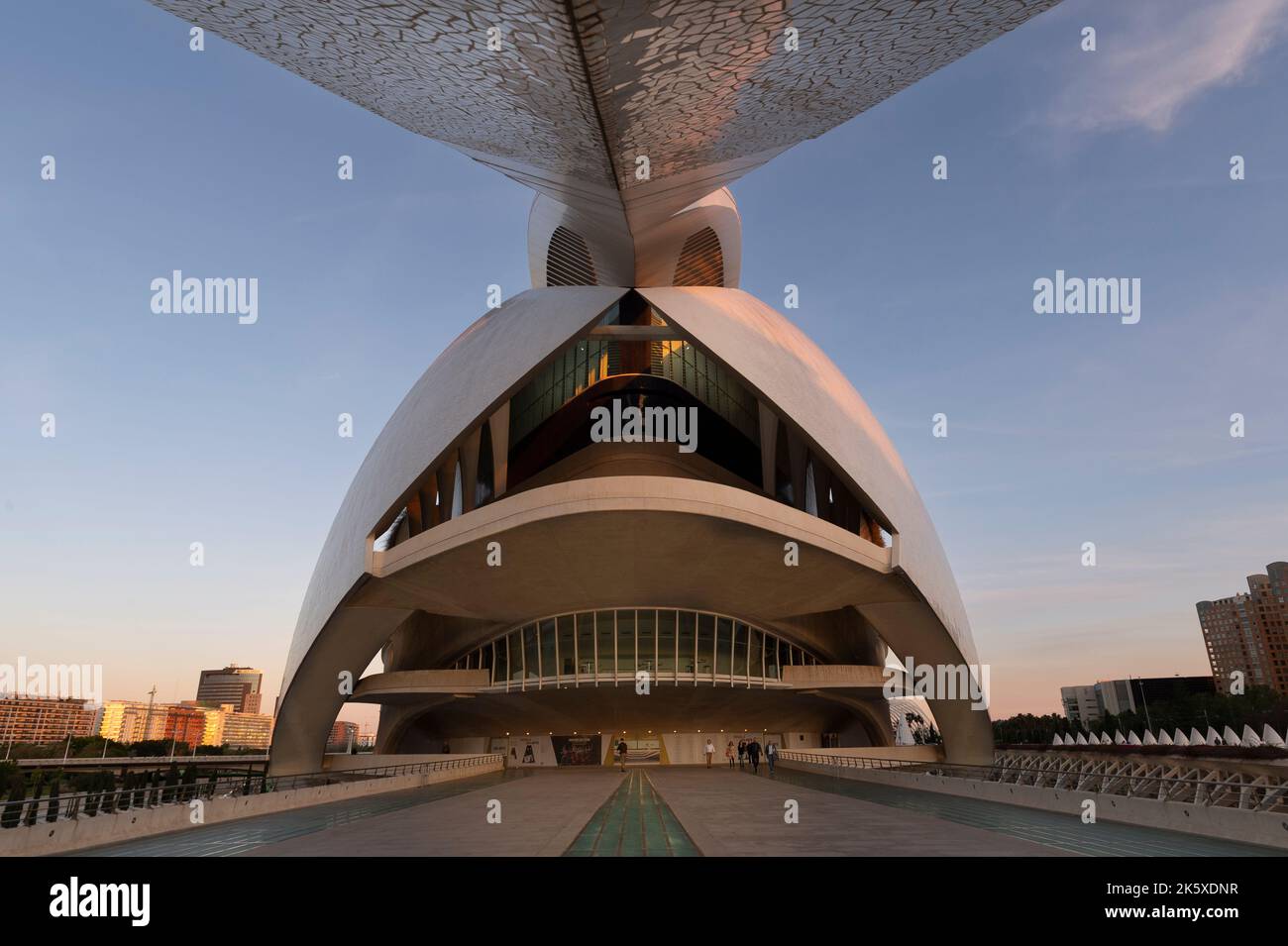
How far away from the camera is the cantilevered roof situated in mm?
7488

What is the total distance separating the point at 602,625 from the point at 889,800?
1523 cm

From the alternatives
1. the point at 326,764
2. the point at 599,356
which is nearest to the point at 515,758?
the point at 326,764

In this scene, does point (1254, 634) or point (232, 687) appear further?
point (232, 687)

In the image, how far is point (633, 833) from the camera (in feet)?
24.4

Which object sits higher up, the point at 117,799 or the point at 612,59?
the point at 612,59

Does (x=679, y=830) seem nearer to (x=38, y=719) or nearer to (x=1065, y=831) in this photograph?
(x=1065, y=831)

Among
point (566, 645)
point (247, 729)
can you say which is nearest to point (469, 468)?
point (566, 645)

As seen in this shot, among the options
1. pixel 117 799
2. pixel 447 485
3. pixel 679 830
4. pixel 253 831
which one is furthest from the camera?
pixel 447 485

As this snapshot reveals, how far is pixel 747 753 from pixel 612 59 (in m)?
21.2

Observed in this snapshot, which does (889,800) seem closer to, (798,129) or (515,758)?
(798,129)

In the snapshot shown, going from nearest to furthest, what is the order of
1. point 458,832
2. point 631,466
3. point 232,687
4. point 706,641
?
1. point 458,832
2. point 706,641
3. point 631,466
4. point 232,687

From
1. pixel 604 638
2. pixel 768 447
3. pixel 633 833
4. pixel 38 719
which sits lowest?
pixel 38 719

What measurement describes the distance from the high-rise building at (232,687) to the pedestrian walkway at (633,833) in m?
170

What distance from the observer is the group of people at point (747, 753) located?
2017 centimetres
